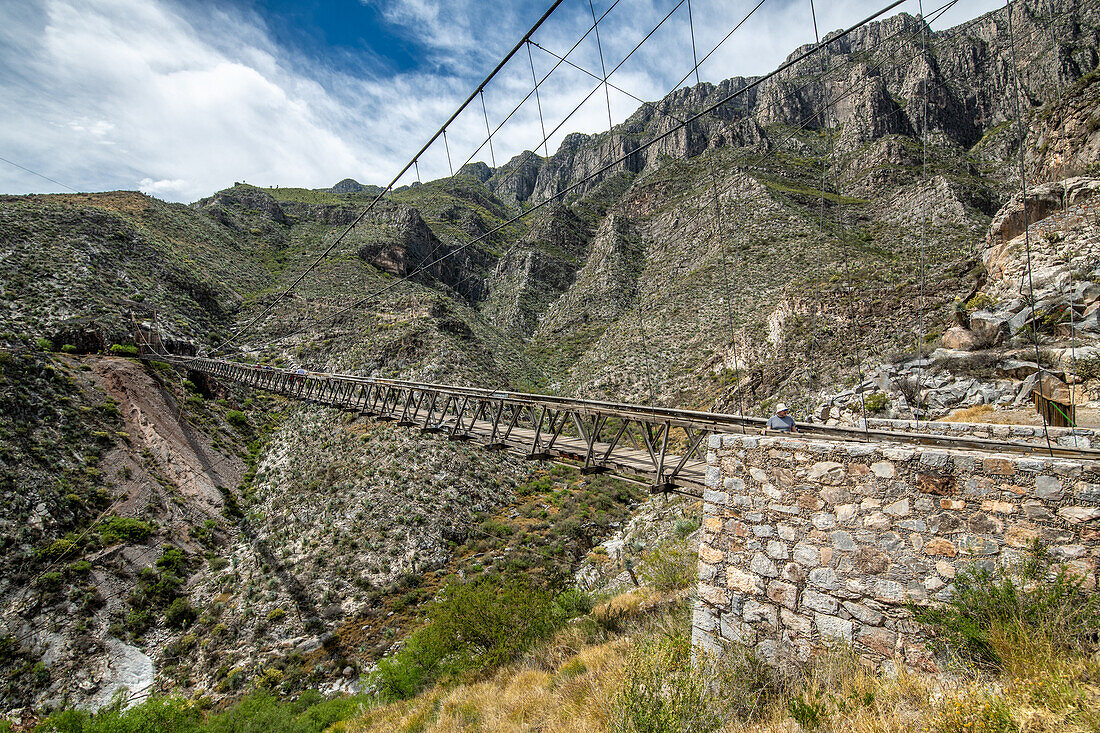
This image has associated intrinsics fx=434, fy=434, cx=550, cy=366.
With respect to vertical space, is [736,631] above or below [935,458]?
below

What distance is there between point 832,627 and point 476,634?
848cm

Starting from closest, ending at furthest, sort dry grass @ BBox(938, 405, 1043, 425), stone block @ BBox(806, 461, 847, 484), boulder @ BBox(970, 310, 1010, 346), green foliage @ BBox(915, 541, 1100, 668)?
green foliage @ BBox(915, 541, 1100, 668) < stone block @ BBox(806, 461, 847, 484) < dry grass @ BBox(938, 405, 1043, 425) < boulder @ BBox(970, 310, 1010, 346)

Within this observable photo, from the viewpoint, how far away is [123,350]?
1001 inches

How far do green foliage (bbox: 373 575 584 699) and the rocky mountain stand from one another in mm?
3298

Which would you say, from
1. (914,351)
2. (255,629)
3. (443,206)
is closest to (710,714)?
(255,629)

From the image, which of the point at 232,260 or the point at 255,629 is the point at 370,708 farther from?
the point at 232,260

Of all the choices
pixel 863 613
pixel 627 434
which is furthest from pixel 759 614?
pixel 627 434

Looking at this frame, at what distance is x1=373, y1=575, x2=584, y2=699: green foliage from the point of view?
989 cm

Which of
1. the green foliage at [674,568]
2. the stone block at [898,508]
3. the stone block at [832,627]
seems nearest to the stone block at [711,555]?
the stone block at [832,627]

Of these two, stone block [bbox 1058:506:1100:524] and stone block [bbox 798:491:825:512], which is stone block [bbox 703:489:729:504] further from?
stone block [bbox 1058:506:1100:524]

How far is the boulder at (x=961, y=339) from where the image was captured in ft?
45.3

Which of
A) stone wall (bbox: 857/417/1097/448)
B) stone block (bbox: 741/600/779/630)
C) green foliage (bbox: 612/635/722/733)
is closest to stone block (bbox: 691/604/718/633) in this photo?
stone block (bbox: 741/600/779/630)

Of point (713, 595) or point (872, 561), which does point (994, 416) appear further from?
point (713, 595)

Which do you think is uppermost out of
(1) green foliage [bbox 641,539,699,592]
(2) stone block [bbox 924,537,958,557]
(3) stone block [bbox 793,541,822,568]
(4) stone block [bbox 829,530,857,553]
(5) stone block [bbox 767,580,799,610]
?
(2) stone block [bbox 924,537,958,557]
